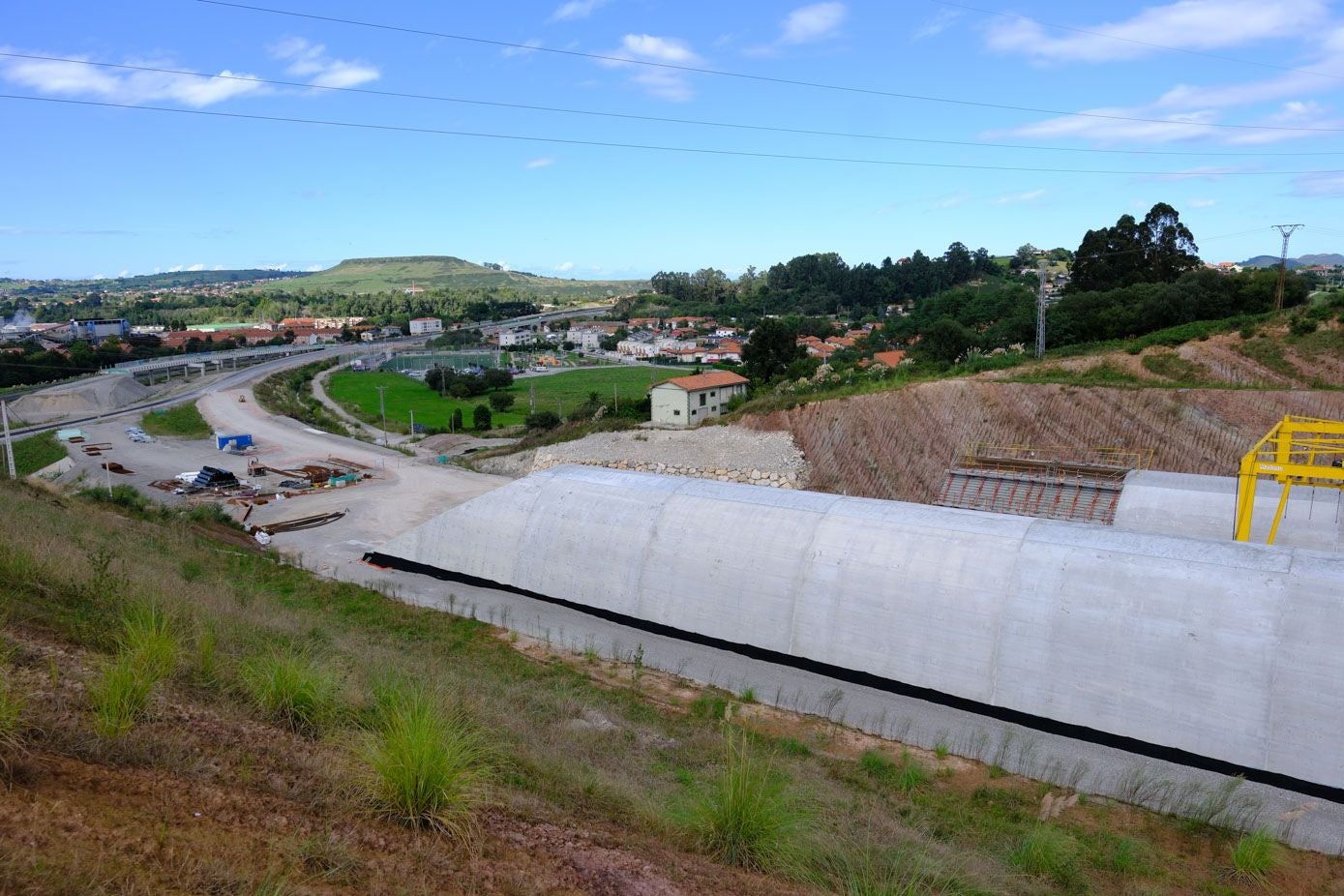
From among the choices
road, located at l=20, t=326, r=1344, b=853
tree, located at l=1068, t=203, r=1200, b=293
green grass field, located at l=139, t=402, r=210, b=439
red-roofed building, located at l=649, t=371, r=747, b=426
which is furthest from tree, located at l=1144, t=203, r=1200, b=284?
green grass field, located at l=139, t=402, r=210, b=439

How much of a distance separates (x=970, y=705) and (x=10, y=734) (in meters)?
14.2

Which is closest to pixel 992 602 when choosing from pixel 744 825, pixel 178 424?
pixel 744 825

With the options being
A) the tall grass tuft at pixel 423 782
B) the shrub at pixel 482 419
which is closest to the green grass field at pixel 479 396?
the shrub at pixel 482 419

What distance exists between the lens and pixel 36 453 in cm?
4641

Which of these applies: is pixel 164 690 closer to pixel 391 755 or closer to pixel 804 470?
pixel 391 755

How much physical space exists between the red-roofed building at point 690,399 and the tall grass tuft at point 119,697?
133 feet

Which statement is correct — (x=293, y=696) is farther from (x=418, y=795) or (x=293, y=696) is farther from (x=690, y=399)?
(x=690, y=399)

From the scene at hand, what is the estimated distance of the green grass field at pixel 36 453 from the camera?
145 ft

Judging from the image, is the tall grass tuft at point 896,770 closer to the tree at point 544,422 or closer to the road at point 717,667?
the road at point 717,667

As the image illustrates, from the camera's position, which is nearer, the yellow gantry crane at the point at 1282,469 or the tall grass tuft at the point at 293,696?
the tall grass tuft at the point at 293,696

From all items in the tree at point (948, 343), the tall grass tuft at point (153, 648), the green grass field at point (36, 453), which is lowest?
the green grass field at point (36, 453)

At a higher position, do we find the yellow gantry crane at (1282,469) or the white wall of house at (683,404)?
the yellow gantry crane at (1282,469)

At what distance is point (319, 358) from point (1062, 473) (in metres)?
98.3

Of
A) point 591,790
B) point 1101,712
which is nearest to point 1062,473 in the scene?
point 1101,712
